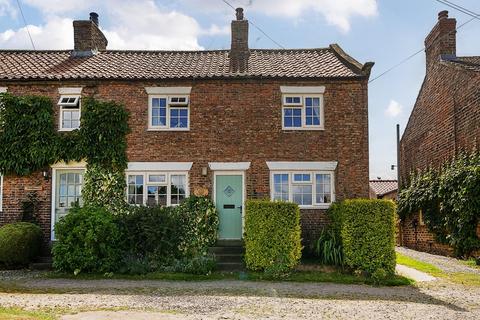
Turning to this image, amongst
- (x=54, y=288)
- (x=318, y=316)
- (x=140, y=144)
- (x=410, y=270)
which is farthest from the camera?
(x=140, y=144)

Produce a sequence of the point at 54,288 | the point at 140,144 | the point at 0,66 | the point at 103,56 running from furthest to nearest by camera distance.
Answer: the point at 103,56 < the point at 0,66 < the point at 140,144 < the point at 54,288

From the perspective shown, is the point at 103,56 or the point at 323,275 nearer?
the point at 323,275

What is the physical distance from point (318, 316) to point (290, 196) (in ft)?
25.1

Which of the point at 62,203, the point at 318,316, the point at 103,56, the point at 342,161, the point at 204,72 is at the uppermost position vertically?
the point at 103,56

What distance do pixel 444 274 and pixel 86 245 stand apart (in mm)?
10318

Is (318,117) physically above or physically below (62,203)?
above

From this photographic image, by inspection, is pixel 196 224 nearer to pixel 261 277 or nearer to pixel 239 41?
pixel 261 277

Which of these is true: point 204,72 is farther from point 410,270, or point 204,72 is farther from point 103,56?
point 410,270

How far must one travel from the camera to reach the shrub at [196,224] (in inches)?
626

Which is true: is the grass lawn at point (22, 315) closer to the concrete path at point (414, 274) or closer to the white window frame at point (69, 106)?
the white window frame at point (69, 106)

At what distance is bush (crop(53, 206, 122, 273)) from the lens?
46.6 feet

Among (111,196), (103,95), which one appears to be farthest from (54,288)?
(103,95)

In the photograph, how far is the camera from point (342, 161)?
16938 millimetres

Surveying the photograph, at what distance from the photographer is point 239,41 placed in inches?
785
